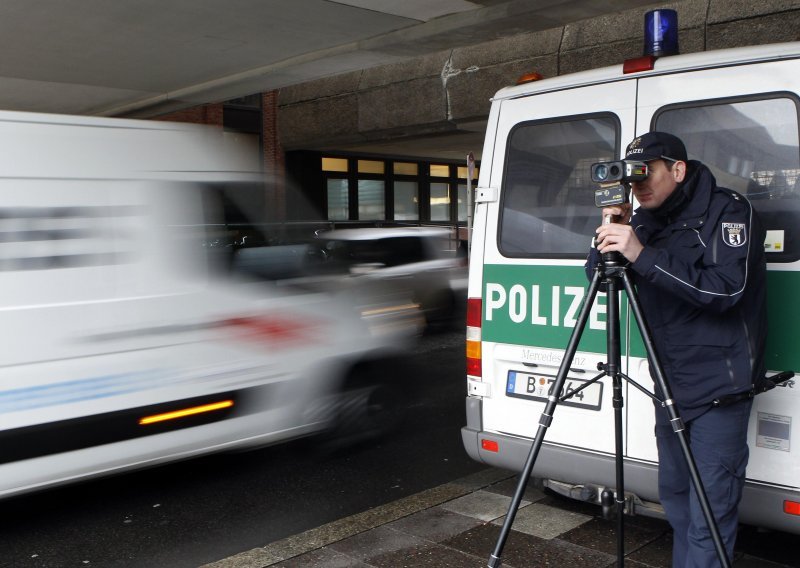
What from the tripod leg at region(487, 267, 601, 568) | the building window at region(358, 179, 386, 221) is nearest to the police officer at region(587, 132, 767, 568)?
the tripod leg at region(487, 267, 601, 568)

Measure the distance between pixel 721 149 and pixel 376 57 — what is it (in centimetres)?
1148

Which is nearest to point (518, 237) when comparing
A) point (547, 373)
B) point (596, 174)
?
point (547, 373)

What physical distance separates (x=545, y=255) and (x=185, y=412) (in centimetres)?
225

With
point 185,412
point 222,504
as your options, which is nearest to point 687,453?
point 185,412

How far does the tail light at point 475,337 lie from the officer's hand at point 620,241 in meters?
1.60

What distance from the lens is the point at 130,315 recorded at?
4.70 m

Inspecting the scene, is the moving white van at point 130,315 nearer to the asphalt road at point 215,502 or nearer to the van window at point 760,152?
the asphalt road at point 215,502

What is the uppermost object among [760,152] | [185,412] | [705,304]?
[760,152]

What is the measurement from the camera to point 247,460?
20.3ft

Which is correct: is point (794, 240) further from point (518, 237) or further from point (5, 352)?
point (5, 352)

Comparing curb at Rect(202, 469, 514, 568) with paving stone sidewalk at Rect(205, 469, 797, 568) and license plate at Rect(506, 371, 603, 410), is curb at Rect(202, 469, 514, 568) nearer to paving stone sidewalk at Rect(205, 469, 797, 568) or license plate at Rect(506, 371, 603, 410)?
paving stone sidewalk at Rect(205, 469, 797, 568)

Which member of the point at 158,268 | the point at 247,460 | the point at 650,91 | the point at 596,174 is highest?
the point at 650,91

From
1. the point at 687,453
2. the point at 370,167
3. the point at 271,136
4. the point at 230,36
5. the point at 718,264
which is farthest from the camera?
the point at 370,167

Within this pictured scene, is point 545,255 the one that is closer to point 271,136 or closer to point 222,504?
point 222,504
